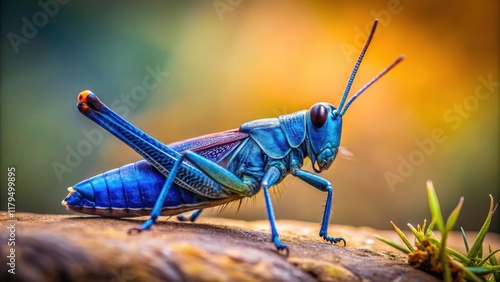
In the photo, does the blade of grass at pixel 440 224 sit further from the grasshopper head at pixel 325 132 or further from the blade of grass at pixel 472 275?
the grasshopper head at pixel 325 132

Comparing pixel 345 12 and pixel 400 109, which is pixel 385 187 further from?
pixel 345 12

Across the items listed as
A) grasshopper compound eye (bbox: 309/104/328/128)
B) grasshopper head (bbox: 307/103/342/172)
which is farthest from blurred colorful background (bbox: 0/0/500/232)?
grasshopper compound eye (bbox: 309/104/328/128)

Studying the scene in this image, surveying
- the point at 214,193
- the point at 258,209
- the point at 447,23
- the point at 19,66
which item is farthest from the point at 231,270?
the point at 447,23

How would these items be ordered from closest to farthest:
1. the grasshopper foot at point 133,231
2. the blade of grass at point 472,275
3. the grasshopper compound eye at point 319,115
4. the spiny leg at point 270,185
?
1. the grasshopper foot at point 133,231
2. the blade of grass at point 472,275
3. the spiny leg at point 270,185
4. the grasshopper compound eye at point 319,115

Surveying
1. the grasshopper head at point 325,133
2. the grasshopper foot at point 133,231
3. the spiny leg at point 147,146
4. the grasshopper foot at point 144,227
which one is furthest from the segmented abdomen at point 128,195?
the grasshopper head at point 325,133

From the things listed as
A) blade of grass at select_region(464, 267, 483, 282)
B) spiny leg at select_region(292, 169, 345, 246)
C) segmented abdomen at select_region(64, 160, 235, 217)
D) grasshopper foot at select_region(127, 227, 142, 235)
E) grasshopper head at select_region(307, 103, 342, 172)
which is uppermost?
grasshopper head at select_region(307, 103, 342, 172)

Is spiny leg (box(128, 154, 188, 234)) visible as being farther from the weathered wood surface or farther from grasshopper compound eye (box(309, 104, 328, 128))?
grasshopper compound eye (box(309, 104, 328, 128))

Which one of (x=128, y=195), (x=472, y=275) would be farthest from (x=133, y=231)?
(x=472, y=275)
